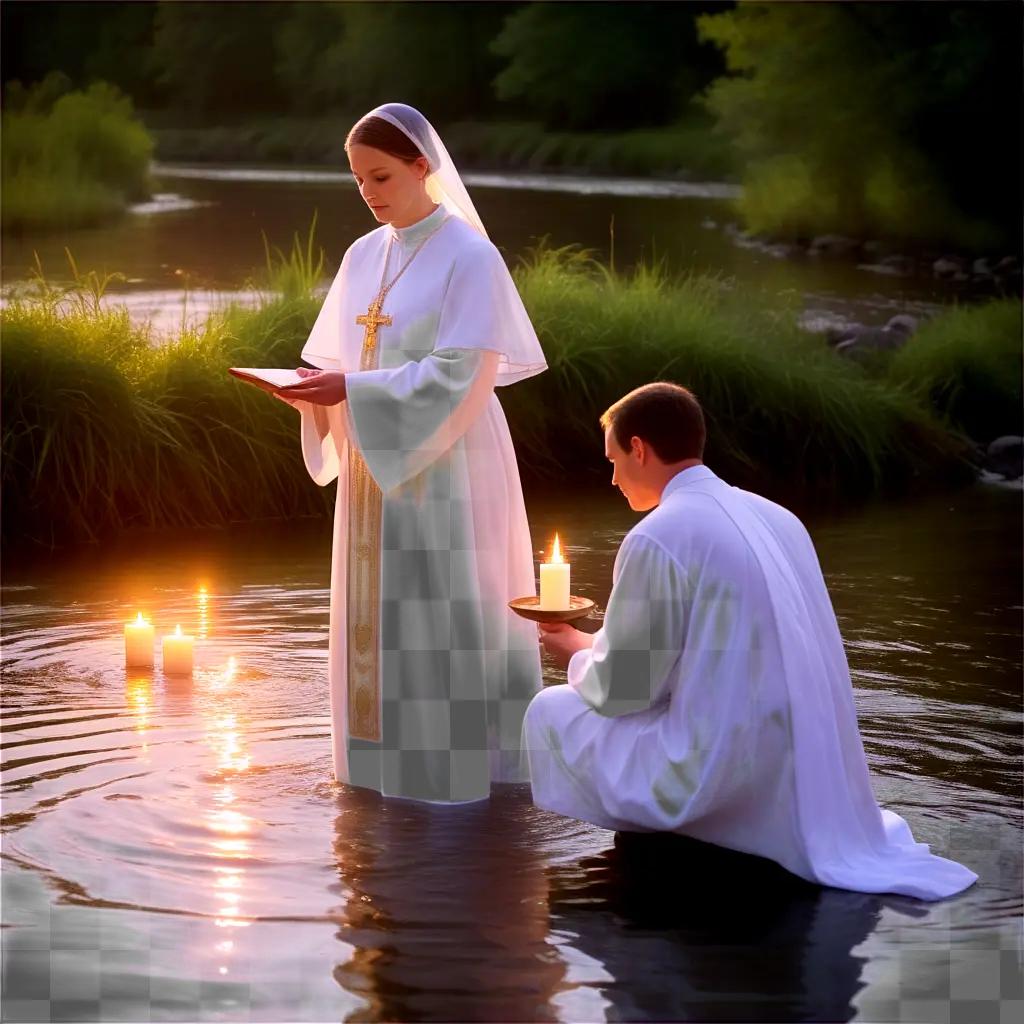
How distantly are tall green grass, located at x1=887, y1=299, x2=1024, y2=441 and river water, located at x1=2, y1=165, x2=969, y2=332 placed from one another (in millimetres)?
975

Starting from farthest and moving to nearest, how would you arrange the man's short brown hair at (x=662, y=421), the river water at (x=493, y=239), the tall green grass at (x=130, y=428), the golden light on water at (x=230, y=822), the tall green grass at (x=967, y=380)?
1. the river water at (x=493, y=239)
2. the tall green grass at (x=967, y=380)
3. the tall green grass at (x=130, y=428)
4. the golden light on water at (x=230, y=822)
5. the man's short brown hair at (x=662, y=421)

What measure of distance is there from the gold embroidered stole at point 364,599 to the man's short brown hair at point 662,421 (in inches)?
37.8

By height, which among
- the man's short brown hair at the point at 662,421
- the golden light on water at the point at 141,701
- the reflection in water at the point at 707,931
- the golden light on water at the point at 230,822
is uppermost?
the man's short brown hair at the point at 662,421

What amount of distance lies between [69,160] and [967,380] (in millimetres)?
20135

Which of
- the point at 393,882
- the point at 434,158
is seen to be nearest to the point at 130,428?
the point at 434,158

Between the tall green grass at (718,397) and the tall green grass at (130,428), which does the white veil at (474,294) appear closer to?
the tall green grass at (130,428)

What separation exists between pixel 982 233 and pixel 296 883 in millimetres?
26983

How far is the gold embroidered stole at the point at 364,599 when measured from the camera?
535 cm

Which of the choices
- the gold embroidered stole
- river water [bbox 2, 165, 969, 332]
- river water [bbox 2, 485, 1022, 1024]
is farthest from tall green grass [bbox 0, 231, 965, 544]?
the gold embroidered stole

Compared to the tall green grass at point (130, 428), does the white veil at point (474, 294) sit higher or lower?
higher

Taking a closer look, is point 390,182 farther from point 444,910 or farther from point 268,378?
point 444,910

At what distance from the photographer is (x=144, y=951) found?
4164mm

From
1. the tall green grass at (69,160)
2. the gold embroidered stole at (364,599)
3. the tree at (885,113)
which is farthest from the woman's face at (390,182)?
the tree at (885,113)

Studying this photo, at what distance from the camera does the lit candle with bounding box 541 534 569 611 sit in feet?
15.5
